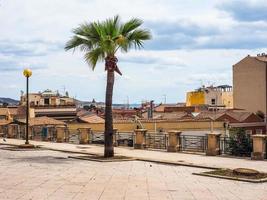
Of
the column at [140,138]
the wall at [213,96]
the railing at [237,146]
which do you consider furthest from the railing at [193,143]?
the wall at [213,96]

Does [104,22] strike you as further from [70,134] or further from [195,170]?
[70,134]

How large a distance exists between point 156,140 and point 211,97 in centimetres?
7581

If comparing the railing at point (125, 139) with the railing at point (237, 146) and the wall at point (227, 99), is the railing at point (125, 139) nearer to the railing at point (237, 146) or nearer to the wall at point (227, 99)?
the railing at point (237, 146)

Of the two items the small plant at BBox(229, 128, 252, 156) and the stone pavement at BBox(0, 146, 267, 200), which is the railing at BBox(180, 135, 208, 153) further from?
the stone pavement at BBox(0, 146, 267, 200)

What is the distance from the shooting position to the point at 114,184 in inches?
545

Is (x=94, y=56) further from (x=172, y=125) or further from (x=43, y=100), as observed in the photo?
(x=43, y=100)

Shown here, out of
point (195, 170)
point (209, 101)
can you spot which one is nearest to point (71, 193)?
point (195, 170)

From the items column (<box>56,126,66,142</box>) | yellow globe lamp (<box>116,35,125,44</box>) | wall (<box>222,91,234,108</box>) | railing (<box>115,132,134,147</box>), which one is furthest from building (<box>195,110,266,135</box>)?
yellow globe lamp (<box>116,35,125,44</box>)

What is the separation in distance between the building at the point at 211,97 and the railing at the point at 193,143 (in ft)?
246

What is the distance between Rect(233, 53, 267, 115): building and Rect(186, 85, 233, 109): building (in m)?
22.6

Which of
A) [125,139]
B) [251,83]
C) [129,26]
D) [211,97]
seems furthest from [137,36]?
[211,97]

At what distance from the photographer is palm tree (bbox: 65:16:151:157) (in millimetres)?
21703

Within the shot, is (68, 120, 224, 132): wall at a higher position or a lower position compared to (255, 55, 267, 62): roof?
lower

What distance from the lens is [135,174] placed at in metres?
16.3
